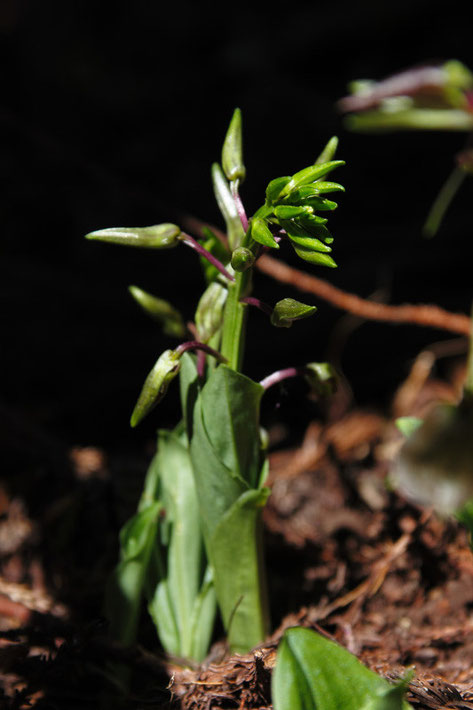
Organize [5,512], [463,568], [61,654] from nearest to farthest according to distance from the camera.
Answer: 1. [61,654]
2. [463,568]
3. [5,512]

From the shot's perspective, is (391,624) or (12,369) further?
(12,369)

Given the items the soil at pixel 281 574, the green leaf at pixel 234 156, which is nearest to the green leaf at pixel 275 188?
the green leaf at pixel 234 156

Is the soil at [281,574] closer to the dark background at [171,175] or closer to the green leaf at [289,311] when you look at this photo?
the dark background at [171,175]

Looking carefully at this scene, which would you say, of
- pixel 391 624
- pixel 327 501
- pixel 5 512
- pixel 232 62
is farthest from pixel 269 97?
pixel 391 624

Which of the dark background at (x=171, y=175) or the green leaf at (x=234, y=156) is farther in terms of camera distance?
the dark background at (x=171, y=175)

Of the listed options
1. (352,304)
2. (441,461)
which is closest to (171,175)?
(352,304)

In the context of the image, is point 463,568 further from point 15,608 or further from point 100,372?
point 100,372
